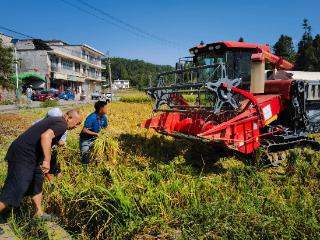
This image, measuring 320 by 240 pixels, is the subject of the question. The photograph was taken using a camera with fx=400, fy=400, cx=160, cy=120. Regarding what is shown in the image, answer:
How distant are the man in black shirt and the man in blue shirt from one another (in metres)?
2.15

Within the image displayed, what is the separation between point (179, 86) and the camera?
24.3ft

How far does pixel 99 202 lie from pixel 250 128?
3.68 metres

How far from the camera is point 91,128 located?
689 centimetres

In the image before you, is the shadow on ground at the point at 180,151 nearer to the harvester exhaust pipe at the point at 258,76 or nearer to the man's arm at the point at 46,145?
the harvester exhaust pipe at the point at 258,76

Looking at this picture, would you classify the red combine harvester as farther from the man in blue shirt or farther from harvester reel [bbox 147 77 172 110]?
the man in blue shirt

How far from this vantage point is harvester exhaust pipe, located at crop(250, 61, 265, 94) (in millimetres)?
7574

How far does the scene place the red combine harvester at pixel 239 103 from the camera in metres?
6.89

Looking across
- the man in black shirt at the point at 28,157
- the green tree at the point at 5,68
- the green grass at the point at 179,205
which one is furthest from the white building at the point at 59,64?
the man in black shirt at the point at 28,157

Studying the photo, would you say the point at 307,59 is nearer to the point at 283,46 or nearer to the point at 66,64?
the point at 283,46

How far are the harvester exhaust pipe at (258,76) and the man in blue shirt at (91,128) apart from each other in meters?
2.92

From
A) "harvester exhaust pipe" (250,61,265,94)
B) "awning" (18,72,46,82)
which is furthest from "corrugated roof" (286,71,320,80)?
"awning" (18,72,46,82)

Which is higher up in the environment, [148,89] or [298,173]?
[148,89]

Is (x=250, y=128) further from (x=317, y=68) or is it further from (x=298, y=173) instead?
(x=317, y=68)

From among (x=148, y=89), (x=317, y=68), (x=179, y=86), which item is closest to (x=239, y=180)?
(x=179, y=86)
